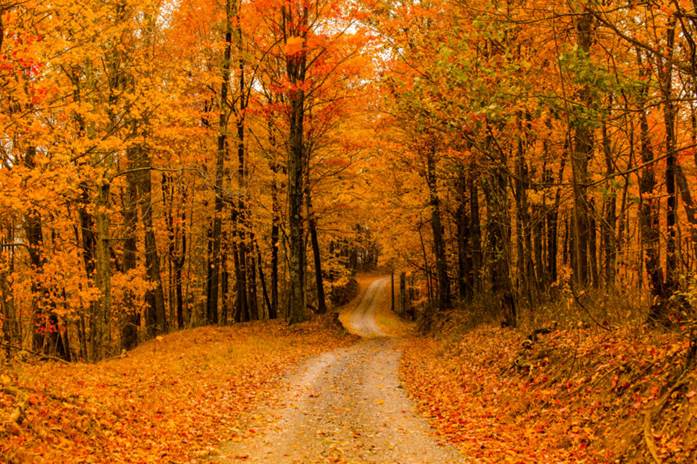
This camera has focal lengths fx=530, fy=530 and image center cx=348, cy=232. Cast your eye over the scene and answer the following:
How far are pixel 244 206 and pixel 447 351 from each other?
13.3 m

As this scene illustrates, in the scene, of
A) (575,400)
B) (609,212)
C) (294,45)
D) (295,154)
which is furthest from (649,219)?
(295,154)

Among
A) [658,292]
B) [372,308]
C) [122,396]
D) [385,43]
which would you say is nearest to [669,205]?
[658,292]

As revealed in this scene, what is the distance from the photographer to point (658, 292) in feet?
31.0

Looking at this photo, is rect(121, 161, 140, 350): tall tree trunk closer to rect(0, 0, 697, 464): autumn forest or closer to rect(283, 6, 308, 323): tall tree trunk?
rect(0, 0, 697, 464): autumn forest

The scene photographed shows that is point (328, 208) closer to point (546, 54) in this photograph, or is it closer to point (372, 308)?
point (546, 54)

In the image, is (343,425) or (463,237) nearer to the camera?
(343,425)

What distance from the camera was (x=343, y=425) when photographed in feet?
31.5

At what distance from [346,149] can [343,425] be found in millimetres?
16246

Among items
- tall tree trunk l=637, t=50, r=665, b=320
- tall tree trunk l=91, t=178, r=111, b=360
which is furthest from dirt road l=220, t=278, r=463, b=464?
tall tree trunk l=91, t=178, r=111, b=360

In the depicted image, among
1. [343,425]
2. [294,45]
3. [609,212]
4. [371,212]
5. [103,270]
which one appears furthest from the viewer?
[371,212]

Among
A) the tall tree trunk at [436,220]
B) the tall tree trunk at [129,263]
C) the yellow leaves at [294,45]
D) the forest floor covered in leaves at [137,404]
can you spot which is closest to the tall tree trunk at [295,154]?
the yellow leaves at [294,45]

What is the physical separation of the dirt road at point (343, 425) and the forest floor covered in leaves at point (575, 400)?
0.57 m

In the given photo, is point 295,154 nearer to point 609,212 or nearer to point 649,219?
point 609,212

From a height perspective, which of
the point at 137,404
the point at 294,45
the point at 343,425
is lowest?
the point at 343,425
